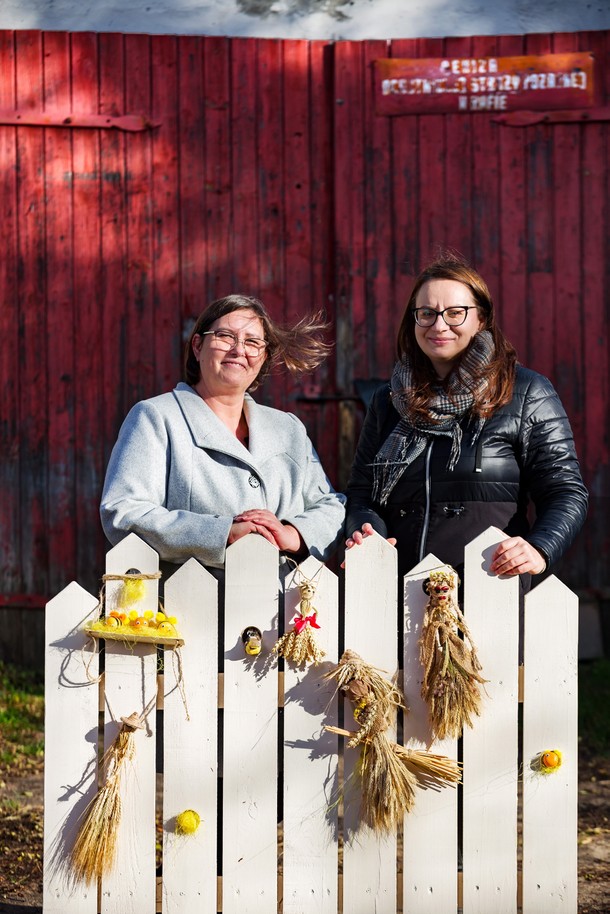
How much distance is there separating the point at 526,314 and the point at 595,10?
1.71 metres

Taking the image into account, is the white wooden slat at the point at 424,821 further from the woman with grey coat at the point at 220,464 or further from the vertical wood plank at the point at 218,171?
the vertical wood plank at the point at 218,171

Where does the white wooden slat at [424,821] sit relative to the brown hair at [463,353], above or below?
below

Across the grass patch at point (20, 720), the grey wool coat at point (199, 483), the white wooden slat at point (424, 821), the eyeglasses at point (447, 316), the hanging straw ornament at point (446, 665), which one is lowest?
the grass patch at point (20, 720)

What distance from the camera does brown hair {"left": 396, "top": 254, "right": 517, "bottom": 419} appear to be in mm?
2779

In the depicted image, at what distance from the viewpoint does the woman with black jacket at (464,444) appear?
278cm

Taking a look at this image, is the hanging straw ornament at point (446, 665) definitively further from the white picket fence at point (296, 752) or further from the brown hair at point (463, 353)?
the brown hair at point (463, 353)

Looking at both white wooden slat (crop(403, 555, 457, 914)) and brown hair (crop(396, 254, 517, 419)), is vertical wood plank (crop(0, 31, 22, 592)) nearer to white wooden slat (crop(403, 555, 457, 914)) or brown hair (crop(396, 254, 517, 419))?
brown hair (crop(396, 254, 517, 419))

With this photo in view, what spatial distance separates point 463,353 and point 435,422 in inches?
8.9

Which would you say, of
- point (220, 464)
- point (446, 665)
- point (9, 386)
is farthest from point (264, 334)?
point (9, 386)

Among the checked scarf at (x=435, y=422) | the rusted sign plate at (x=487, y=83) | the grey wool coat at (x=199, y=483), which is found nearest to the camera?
the grey wool coat at (x=199, y=483)

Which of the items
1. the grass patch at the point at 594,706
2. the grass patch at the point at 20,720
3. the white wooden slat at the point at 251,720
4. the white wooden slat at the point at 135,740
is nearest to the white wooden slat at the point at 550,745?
the white wooden slat at the point at 251,720

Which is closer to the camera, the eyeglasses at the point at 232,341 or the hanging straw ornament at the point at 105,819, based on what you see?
the hanging straw ornament at the point at 105,819

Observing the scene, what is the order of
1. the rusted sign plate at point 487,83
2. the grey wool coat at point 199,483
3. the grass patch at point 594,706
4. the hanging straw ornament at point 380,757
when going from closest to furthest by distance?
the hanging straw ornament at point 380,757
the grey wool coat at point 199,483
the grass patch at point 594,706
the rusted sign plate at point 487,83

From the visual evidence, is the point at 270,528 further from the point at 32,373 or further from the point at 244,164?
the point at 244,164
